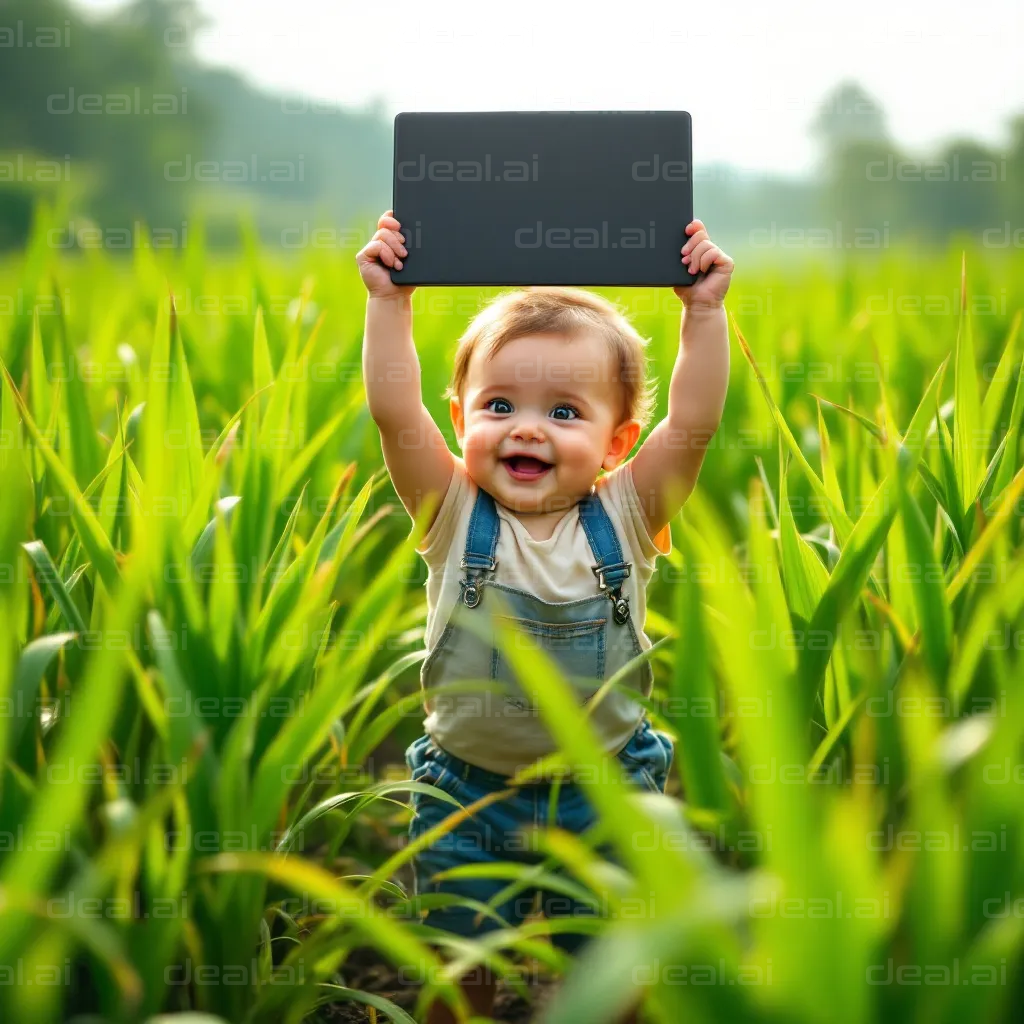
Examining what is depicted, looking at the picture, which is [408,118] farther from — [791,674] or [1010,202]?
[1010,202]

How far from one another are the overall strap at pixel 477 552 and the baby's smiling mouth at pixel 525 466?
6 cm

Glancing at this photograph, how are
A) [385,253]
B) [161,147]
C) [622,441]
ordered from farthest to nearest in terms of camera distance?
[161,147] → [622,441] → [385,253]

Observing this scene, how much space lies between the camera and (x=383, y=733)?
3.91ft

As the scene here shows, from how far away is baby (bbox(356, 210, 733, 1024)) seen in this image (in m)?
1.19

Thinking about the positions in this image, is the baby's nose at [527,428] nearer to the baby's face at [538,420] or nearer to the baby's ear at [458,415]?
the baby's face at [538,420]

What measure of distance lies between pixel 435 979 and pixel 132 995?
0.66ft

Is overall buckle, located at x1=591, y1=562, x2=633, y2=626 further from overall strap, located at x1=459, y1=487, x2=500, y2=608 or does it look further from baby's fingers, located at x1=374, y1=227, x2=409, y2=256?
baby's fingers, located at x1=374, y1=227, x2=409, y2=256

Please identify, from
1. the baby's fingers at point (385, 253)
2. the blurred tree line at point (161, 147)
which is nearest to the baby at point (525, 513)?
the baby's fingers at point (385, 253)

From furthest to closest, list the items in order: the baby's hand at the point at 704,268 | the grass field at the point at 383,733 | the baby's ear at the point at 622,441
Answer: the baby's ear at the point at 622,441
the baby's hand at the point at 704,268
the grass field at the point at 383,733

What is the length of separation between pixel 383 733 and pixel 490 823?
17 cm

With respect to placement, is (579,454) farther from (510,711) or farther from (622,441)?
(510,711)

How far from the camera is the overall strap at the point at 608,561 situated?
3.95 feet

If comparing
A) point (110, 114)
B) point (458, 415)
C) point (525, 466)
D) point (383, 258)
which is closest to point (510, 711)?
point (525, 466)

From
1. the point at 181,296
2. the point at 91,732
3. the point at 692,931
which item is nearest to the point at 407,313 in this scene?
the point at 91,732
